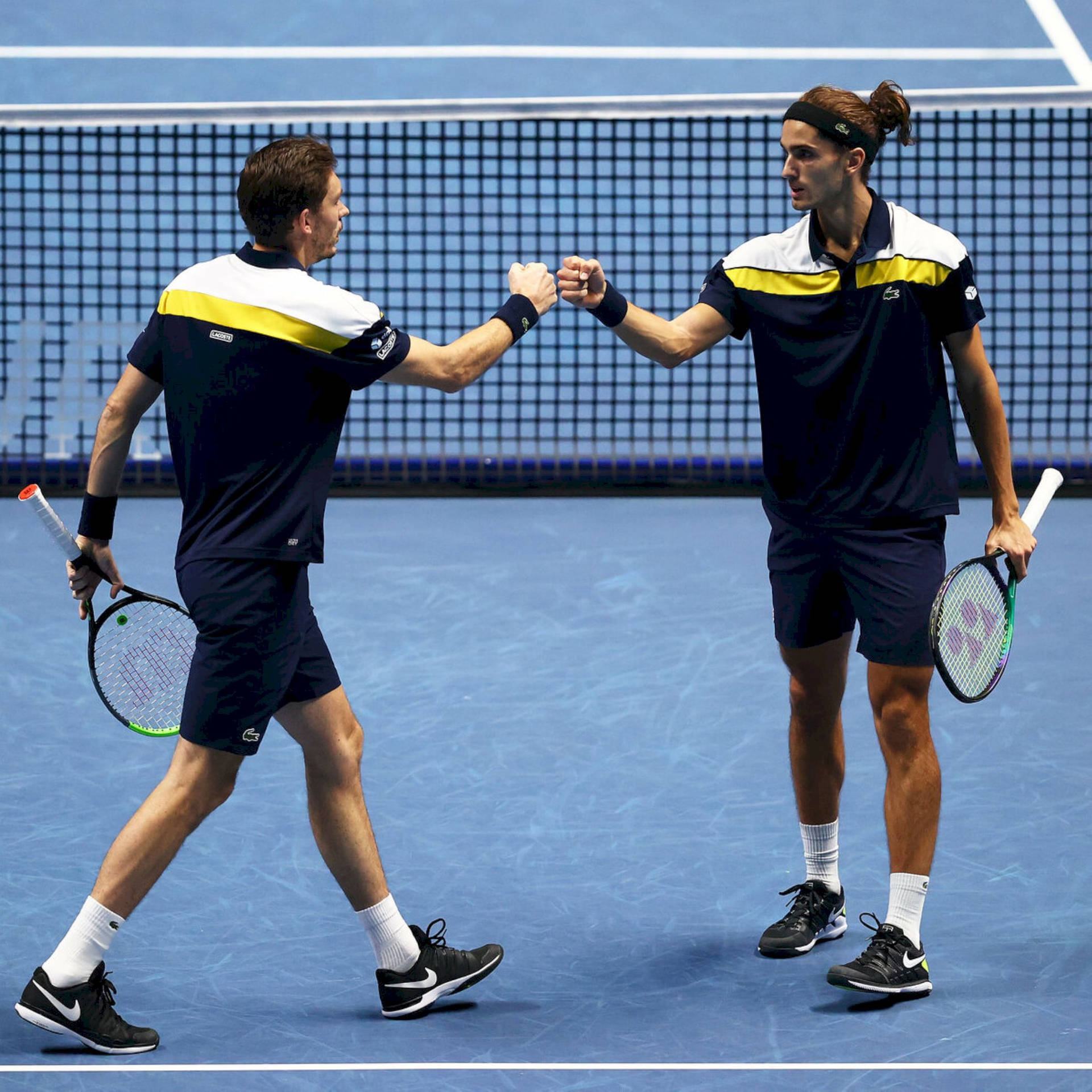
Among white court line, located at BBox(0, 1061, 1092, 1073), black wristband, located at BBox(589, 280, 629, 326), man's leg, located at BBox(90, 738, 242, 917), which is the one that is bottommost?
white court line, located at BBox(0, 1061, 1092, 1073)

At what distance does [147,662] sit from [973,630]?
1629 millimetres

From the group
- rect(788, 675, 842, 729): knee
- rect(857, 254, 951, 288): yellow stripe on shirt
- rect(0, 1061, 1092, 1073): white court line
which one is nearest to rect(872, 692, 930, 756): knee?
rect(788, 675, 842, 729): knee

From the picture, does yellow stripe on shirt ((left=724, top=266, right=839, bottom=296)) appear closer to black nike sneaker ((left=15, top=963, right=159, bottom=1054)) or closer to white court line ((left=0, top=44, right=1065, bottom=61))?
black nike sneaker ((left=15, top=963, right=159, bottom=1054))

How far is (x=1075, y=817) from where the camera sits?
4.35 meters

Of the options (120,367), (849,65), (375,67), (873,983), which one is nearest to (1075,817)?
(873,983)

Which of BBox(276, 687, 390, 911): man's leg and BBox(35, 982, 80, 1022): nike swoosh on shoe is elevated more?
BBox(276, 687, 390, 911): man's leg

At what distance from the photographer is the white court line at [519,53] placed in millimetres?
7926

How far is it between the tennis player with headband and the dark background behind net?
4.52 meters

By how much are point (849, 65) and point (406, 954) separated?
556cm

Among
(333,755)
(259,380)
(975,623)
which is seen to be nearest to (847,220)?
(975,623)

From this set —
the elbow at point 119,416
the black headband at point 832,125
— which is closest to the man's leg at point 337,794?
the elbow at point 119,416

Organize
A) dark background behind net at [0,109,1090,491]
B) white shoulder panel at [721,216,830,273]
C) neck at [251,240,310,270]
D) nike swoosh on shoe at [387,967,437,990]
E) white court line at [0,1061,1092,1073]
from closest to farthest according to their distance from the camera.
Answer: white court line at [0,1061,1092,1073] < neck at [251,240,310,270] < nike swoosh on shoe at [387,967,437,990] < white shoulder panel at [721,216,830,273] < dark background behind net at [0,109,1090,491]

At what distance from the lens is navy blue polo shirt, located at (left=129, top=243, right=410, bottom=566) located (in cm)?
310

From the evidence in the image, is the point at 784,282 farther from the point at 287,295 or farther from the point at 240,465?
the point at 240,465
